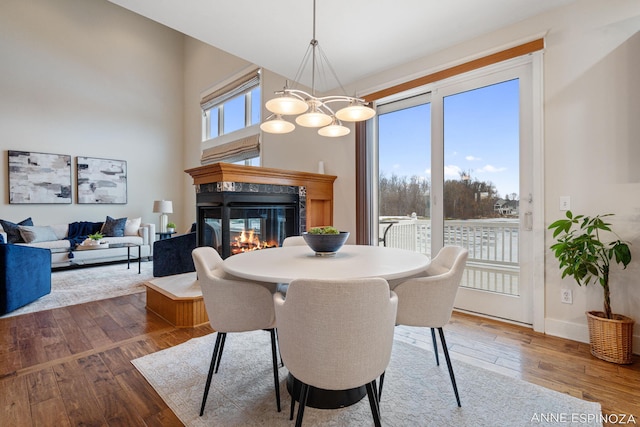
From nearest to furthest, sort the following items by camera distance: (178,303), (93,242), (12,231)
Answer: (178,303) < (12,231) < (93,242)

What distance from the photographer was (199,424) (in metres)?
1.46

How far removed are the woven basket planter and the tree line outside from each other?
1.10 metres

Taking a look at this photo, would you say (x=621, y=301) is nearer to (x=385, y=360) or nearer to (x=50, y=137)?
(x=385, y=360)

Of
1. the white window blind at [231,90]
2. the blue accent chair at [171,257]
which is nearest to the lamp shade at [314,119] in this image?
the blue accent chair at [171,257]

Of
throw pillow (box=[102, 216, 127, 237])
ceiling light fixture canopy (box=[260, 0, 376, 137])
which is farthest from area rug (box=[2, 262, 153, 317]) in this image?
ceiling light fixture canopy (box=[260, 0, 376, 137])

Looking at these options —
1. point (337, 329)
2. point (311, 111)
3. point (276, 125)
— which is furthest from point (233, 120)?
point (337, 329)

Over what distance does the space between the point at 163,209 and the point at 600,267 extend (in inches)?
263

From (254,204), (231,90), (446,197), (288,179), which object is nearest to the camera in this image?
(446,197)

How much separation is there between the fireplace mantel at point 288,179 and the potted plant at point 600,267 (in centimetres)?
240

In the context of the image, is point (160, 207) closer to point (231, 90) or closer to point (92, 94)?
point (92, 94)

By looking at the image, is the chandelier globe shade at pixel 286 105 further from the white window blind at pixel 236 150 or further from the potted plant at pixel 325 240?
the white window blind at pixel 236 150

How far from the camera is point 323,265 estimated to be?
155 centimetres

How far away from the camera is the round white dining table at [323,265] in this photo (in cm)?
130

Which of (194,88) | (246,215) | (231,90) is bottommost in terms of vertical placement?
(246,215)
